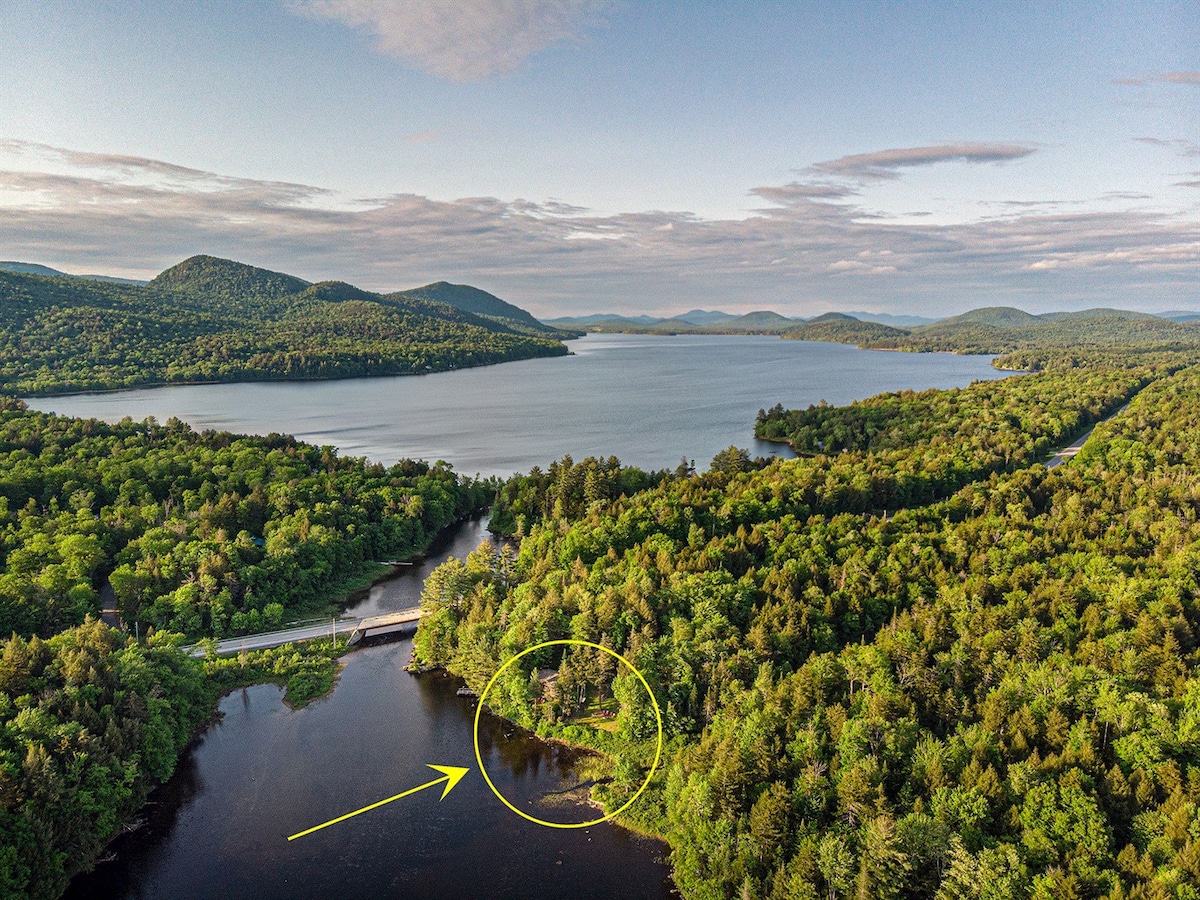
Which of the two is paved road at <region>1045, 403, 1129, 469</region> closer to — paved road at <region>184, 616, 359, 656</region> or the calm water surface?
the calm water surface

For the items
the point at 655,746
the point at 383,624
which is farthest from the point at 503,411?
the point at 655,746

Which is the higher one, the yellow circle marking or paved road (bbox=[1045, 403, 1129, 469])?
paved road (bbox=[1045, 403, 1129, 469])

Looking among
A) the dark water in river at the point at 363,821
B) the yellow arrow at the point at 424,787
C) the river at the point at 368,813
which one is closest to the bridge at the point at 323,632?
the river at the point at 368,813

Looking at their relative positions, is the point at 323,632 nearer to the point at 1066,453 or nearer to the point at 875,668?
the point at 875,668

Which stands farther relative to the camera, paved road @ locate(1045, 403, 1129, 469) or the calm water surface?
the calm water surface

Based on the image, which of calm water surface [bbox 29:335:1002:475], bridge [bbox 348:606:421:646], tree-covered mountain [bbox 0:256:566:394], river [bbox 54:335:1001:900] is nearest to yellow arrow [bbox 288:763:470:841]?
river [bbox 54:335:1001:900]
